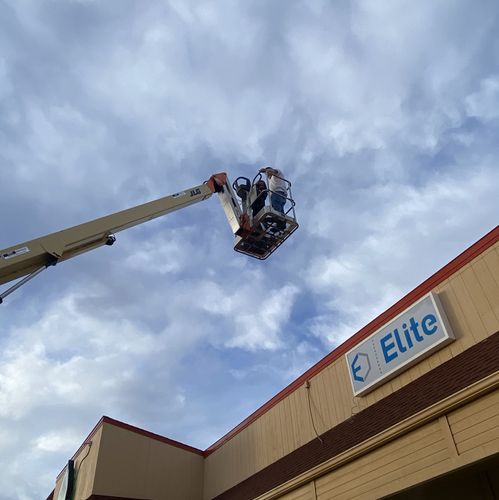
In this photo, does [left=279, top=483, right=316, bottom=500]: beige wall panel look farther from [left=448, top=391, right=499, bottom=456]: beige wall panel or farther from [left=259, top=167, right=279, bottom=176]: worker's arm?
[left=259, top=167, right=279, bottom=176]: worker's arm

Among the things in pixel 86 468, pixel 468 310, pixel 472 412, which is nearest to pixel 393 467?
pixel 472 412

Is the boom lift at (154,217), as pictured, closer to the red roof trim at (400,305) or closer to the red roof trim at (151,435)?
the red roof trim at (400,305)

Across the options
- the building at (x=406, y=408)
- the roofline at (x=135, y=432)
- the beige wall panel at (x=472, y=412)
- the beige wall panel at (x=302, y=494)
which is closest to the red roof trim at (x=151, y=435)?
the roofline at (x=135, y=432)

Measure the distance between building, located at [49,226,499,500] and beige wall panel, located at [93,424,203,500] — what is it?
13.8ft

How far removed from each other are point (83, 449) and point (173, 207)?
11179 mm

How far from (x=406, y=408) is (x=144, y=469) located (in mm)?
11884

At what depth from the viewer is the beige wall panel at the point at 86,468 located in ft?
53.8

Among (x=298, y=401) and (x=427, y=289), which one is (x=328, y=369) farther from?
(x=427, y=289)

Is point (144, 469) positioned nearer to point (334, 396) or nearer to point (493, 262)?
point (334, 396)

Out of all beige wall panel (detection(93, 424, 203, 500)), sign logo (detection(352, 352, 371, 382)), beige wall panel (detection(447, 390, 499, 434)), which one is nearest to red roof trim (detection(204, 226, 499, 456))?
sign logo (detection(352, 352, 371, 382))

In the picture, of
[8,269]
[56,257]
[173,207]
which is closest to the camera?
[8,269]

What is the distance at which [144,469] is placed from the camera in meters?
17.6

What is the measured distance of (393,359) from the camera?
408 inches

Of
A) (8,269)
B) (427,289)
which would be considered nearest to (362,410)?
(427,289)
